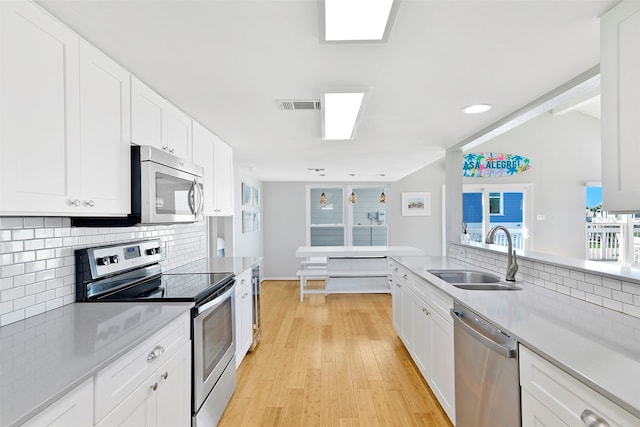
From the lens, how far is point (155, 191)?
1836 mm

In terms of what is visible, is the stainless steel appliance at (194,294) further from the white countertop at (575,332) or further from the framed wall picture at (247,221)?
the framed wall picture at (247,221)

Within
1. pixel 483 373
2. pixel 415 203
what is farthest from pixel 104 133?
pixel 415 203

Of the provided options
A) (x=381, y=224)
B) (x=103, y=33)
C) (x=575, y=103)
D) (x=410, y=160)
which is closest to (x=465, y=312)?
(x=103, y=33)

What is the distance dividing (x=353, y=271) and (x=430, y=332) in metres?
3.11

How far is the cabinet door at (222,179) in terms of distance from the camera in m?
3.12

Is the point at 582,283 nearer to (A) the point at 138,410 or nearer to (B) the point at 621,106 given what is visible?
(B) the point at 621,106

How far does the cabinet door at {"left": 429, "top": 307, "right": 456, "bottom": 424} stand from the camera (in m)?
1.96

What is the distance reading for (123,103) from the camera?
1.70 metres

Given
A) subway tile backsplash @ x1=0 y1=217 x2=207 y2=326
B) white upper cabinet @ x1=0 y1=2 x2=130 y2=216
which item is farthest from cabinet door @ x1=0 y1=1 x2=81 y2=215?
subway tile backsplash @ x1=0 y1=217 x2=207 y2=326

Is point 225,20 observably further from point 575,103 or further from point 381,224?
point 575,103

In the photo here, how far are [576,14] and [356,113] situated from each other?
1.27 m

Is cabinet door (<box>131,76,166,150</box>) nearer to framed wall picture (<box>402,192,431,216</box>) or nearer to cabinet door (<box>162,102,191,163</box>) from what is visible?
cabinet door (<box>162,102,191,163</box>)

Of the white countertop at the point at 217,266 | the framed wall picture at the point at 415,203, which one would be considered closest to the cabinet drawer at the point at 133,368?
the white countertop at the point at 217,266

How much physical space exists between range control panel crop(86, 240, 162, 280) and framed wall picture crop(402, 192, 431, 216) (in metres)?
5.74
